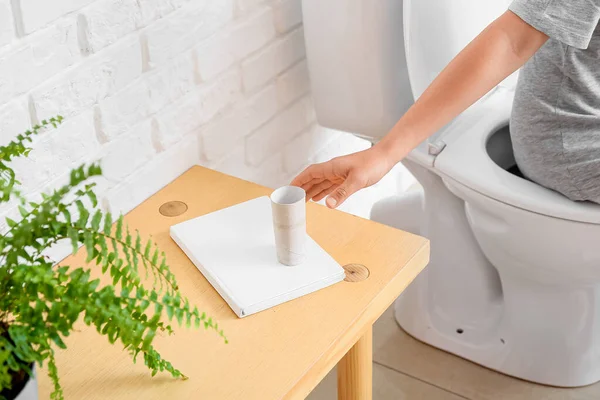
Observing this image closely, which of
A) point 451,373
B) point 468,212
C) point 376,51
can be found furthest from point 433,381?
point 376,51

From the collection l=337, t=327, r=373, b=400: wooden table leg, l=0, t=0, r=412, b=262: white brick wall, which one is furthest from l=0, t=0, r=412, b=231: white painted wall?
l=337, t=327, r=373, b=400: wooden table leg

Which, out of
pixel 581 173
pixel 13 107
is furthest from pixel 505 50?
pixel 13 107

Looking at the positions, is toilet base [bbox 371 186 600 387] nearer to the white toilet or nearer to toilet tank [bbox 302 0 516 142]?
the white toilet

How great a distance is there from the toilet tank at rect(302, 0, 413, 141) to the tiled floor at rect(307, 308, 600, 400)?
17.7 inches

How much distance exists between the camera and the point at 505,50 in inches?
43.2

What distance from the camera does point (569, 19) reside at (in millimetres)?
1056

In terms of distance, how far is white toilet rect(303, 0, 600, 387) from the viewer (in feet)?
4.25

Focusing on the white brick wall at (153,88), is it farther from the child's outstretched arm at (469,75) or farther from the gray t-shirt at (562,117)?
the gray t-shirt at (562,117)

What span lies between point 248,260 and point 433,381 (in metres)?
0.68

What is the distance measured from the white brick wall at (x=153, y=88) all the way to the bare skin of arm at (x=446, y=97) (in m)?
0.22

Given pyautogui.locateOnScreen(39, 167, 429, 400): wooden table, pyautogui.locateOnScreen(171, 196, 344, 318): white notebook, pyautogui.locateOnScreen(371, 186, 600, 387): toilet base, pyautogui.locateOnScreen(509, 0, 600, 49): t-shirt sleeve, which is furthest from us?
pyautogui.locateOnScreen(371, 186, 600, 387): toilet base

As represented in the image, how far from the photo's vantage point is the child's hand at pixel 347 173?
108cm

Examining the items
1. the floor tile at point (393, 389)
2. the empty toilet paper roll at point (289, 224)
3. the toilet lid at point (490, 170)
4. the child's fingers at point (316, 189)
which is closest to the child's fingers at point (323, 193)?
the child's fingers at point (316, 189)

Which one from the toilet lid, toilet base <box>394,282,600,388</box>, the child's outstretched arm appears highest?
the child's outstretched arm
